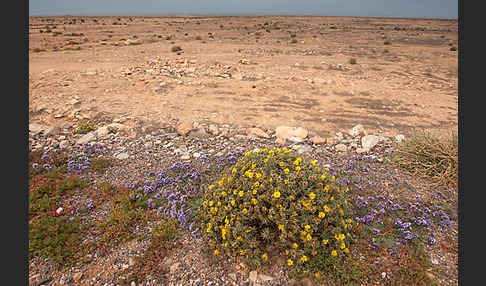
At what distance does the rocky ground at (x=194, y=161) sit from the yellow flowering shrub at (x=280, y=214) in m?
0.26

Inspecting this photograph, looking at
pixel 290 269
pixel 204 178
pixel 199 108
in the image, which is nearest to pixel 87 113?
pixel 199 108

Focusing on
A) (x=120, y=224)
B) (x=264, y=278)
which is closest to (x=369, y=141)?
(x=264, y=278)

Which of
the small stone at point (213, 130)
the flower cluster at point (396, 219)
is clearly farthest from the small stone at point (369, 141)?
the small stone at point (213, 130)

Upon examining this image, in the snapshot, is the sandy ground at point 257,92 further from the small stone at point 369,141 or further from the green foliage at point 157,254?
the green foliage at point 157,254

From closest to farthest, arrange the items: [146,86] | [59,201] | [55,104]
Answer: [59,201]
[55,104]
[146,86]

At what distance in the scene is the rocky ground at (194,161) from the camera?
8.85 feet

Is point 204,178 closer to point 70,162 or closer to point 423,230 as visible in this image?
point 70,162

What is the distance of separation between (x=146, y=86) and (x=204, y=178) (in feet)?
19.5

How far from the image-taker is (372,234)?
3105mm

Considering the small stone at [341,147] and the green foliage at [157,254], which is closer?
the green foliage at [157,254]

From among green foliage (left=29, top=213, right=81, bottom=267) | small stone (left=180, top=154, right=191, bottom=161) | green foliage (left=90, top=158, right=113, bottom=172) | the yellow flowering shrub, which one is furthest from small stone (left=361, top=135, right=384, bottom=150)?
green foliage (left=29, top=213, right=81, bottom=267)

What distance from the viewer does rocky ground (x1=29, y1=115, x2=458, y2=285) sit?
270cm

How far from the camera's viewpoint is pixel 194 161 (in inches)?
180

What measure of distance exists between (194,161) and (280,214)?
7.98ft
